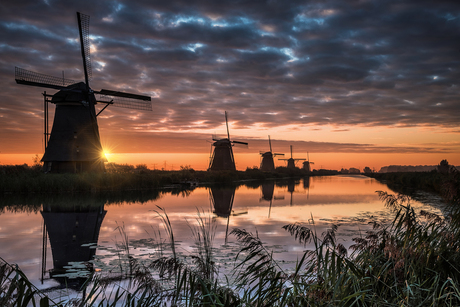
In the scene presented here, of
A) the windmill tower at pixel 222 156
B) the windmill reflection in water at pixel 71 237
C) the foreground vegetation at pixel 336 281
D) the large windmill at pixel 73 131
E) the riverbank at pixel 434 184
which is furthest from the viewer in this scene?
the windmill tower at pixel 222 156

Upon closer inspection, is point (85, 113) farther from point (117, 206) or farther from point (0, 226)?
point (0, 226)

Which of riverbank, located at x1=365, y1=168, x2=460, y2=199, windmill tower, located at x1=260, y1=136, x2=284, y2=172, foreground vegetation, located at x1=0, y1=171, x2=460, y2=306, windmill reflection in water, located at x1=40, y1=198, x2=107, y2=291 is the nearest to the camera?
foreground vegetation, located at x1=0, y1=171, x2=460, y2=306

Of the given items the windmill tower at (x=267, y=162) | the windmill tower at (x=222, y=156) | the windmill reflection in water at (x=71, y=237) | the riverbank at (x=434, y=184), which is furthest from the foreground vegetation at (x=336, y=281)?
the windmill tower at (x=267, y=162)

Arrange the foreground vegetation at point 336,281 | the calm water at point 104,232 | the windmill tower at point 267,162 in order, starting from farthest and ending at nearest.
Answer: the windmill tower at point 267,162 → the calm water at point 104,232 → the foreground vegetation at point 336,281

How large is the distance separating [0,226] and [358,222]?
12122mm

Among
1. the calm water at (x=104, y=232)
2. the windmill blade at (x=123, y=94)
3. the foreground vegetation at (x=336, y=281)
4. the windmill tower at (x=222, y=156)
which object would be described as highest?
the windmill blade at (x=123, y=94)

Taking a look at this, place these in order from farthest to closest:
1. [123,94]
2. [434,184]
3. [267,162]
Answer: [267,162] → [123,94] → [434,184]

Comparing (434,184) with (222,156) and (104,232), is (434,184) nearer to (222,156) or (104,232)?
(104,232)

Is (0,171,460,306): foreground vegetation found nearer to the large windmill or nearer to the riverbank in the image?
the riverbank

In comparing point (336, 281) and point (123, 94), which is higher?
point (123, 94)

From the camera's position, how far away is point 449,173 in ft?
20.0

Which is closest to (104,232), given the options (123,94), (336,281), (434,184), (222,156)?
(336,281)

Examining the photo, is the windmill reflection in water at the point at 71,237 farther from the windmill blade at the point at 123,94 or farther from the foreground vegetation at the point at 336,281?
the windmill blade at the point at 123,94

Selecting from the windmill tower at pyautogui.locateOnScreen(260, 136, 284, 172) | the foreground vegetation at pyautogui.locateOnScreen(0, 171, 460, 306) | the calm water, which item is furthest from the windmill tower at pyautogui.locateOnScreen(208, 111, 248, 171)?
the foreground vegetation at pyautogui.locateOnScreen(0, 171, 460, 306)
